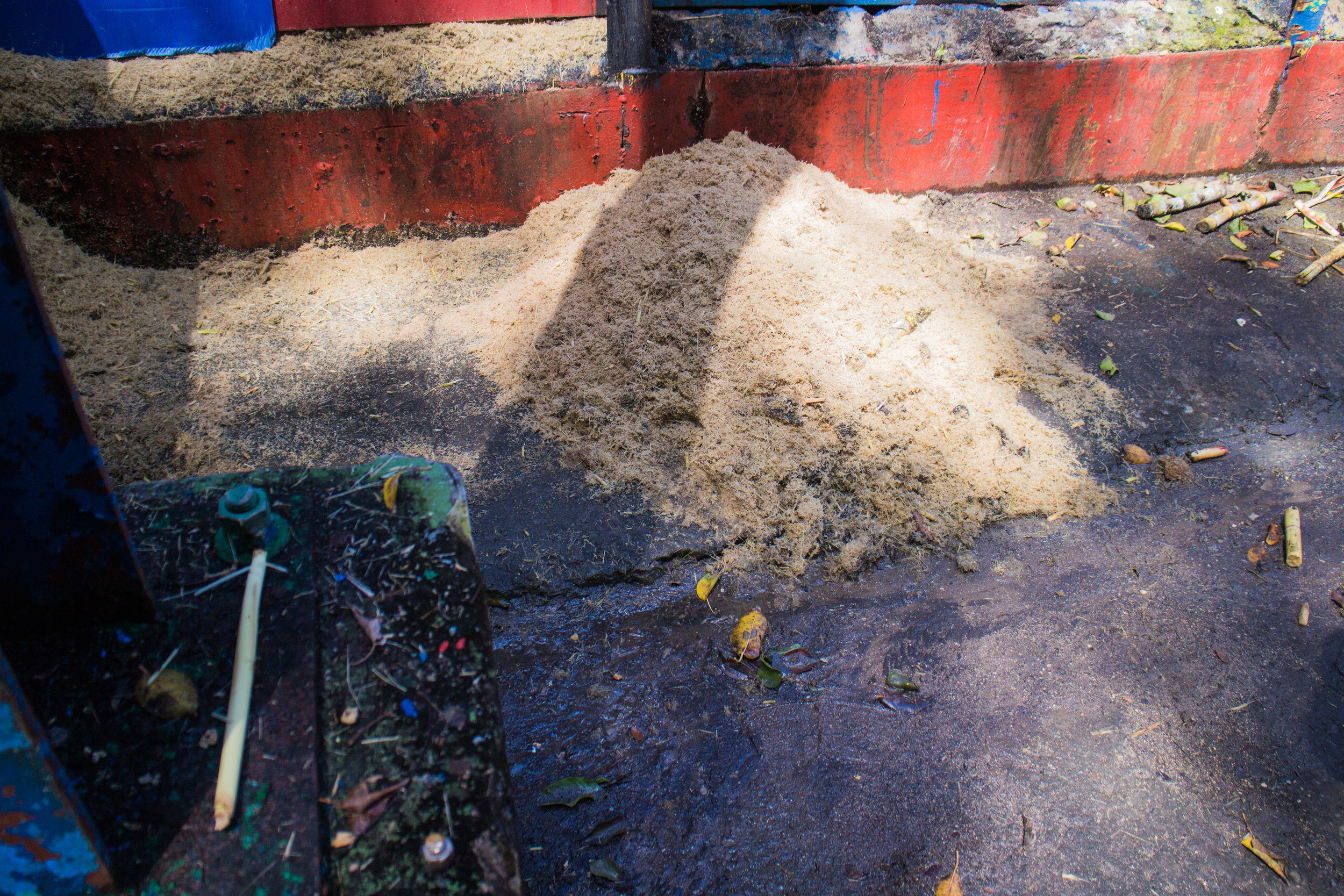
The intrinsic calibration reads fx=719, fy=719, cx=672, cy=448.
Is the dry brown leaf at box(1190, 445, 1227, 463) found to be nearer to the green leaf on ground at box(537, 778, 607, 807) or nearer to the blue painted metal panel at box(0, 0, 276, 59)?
the green leaf on ground at box(537, 778, 607, 807)

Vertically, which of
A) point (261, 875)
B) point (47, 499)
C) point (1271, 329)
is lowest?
point (1271, 329)

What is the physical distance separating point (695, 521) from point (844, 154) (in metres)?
2.65

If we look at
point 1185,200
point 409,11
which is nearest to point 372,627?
point 409,11

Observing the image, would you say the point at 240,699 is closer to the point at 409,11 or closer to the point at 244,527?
the point at 244,527

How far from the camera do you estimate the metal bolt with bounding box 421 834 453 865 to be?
42.1 inches

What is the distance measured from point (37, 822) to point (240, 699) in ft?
0.88

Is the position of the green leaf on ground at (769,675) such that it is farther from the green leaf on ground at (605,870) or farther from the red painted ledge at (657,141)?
the red painted ledge at (657,141)

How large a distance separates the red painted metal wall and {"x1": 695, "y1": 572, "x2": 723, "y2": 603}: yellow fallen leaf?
3.17 metres

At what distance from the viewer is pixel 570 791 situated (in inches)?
73.9

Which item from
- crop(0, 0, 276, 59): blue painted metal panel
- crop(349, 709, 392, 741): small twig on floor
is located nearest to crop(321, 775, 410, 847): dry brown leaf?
crop(349, 709, 392, 741): small twig on floor

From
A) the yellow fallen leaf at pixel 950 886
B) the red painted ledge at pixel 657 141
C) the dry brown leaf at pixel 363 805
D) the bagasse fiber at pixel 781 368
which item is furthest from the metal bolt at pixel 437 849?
the red painted ledge at pixel 657 141

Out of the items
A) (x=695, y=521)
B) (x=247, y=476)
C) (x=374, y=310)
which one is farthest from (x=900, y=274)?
(x=247, y=476)

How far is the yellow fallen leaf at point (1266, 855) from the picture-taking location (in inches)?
68.6

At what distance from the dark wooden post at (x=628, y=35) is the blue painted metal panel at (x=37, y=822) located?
144 inches
